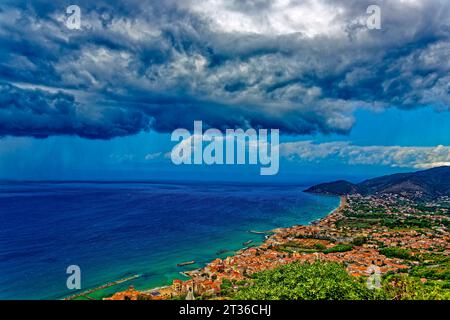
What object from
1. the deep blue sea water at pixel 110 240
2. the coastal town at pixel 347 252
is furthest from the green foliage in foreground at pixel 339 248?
the deep blue sea water at pixel 110 240

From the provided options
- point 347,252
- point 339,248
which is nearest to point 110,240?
point 339,248

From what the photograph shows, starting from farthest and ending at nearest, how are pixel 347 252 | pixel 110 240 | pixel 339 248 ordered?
1. pixel 110 240
2. pixel 339 248
3. pixel 347 252

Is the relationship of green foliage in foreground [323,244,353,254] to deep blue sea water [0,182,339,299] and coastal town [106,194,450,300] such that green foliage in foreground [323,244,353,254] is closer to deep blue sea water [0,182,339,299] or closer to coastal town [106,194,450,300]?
coastal town [106,194,450,300]

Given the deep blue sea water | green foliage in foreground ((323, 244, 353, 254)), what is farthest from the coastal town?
the deep blue sea water

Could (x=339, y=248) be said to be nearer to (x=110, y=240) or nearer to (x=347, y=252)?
(x=347, y=252)

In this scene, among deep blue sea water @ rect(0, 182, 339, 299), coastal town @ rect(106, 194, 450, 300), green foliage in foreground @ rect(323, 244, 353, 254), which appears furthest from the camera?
green foliage in foreground @ rect(323, 244, 353, 254)

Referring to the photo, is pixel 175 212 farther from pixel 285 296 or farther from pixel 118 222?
pixel 285 296
